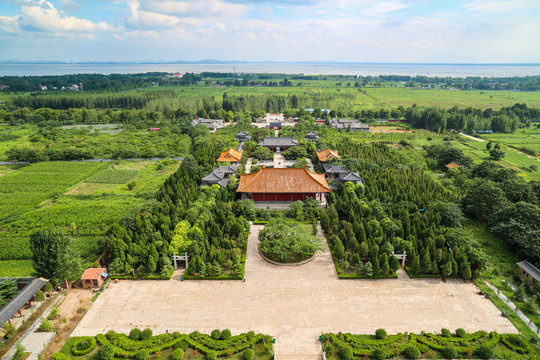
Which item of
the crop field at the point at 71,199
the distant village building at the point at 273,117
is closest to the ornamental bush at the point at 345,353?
the crop field at the point at 71,199

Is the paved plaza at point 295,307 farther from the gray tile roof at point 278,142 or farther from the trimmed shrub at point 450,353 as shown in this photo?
the gray tile roof at point 278,142

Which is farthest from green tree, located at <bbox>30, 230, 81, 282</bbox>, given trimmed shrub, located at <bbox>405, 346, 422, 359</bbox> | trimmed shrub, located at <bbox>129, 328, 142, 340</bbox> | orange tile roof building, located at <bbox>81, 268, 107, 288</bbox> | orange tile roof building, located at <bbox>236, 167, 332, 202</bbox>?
trimmed shrub, located at <bbox>405, 346, 422, 359</bbox>

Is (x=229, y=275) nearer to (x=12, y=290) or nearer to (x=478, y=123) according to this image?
(x=12, y=290)

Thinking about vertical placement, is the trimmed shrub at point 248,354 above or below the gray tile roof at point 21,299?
below

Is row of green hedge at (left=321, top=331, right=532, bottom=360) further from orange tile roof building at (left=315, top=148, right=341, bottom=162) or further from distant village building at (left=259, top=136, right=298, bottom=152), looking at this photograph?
distant village building at (left=259, top=136, right=298, bottom=152)

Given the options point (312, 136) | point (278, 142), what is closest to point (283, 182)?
point (278, 142)

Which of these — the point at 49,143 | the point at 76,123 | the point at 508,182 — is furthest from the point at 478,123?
the point at 76,123
